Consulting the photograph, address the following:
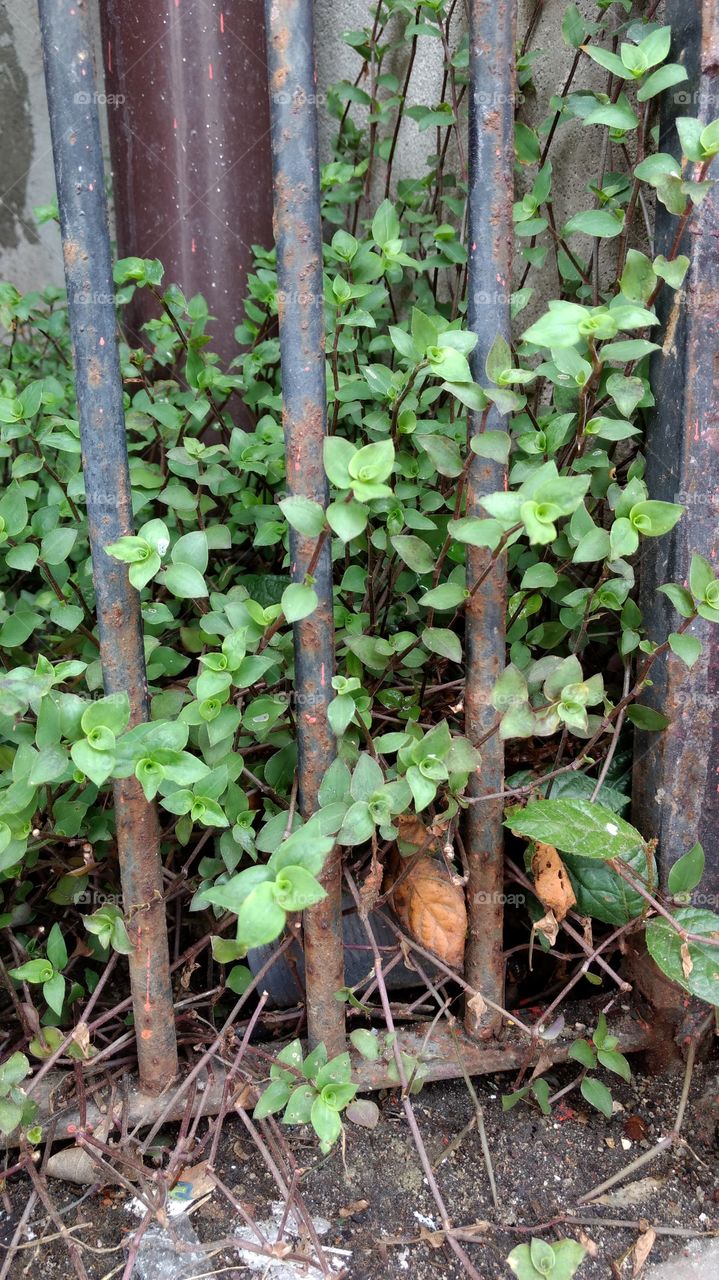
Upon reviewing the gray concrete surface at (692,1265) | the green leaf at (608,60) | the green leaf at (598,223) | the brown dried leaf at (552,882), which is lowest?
the gray concrete surface at (692,1265)

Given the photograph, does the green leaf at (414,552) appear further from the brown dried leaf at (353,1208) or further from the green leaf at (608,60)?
the brown dried leaf at (353,1208)

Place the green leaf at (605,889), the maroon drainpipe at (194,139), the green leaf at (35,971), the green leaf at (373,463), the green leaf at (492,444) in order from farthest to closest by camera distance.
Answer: the maroon drainpipe at (194,139), the green leaf at (605,889), the green leaf at (35,971), the green leaf at (492,444), the green leaf at (373,463)

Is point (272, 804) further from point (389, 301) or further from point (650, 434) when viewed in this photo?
point (389, 301)

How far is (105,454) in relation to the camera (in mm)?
1248

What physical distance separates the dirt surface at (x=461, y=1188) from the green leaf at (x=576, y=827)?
0.46 meters

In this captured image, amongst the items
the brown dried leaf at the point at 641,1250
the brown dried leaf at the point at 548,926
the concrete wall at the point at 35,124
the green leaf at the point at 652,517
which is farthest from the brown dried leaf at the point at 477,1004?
the concrete wall at the point at 35,124

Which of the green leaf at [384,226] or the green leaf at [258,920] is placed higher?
the green leaf at [384,226]

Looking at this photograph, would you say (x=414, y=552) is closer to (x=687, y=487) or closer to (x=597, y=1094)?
(x=687, y=487)

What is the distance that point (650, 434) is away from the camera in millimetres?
1463

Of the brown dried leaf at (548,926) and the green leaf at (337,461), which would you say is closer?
the green leaf at (337,461)

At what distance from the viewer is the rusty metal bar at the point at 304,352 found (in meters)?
1.18

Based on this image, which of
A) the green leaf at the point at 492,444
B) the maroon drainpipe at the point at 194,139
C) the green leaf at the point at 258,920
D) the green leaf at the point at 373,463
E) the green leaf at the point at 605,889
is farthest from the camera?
the maroon drainpipe at the point at 194,139

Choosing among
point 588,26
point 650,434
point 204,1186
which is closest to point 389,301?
point 588,26

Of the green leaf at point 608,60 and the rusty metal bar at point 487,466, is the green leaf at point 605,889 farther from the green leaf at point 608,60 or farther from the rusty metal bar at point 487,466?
the green leaf at point 608,60
